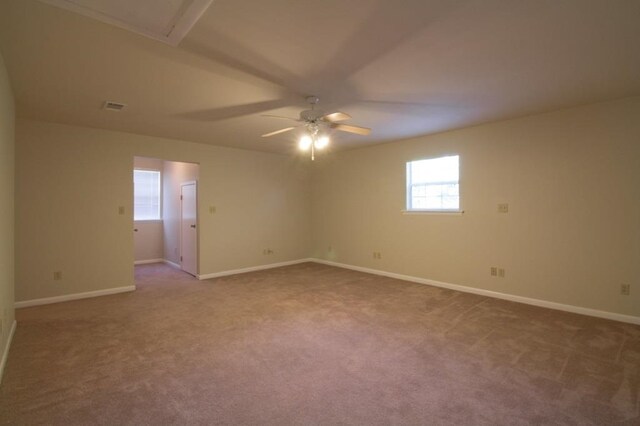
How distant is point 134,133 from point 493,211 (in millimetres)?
5861

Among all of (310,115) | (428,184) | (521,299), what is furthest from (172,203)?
(521,299)

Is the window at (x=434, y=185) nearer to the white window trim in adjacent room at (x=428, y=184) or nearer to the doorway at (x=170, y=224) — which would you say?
the white window trim in adjacent room at (x=428, y=184)

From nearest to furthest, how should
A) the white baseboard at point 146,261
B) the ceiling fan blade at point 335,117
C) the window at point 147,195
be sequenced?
the ceiling fan blade at point 335,117, the white baseboard at point 146,261, the window at point 147,195

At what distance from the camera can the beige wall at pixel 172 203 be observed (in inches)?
261

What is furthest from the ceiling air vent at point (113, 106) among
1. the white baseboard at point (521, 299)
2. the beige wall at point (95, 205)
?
the white baseboard at point (521, 299)

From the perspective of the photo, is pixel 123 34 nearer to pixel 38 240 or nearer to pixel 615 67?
pixel 38 240

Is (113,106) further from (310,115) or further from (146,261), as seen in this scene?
(146,261)

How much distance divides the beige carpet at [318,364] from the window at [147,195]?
11.4 ft

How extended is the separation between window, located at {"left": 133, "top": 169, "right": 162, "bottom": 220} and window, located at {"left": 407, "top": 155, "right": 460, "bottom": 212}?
6.12 meters

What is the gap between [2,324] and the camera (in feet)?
8.56

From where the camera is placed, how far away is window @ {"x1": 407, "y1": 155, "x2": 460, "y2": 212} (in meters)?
5.05

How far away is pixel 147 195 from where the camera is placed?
7.52 m

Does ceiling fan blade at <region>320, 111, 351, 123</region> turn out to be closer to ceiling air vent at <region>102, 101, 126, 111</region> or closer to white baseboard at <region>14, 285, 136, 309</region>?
ceiling air vent at <region>102, 101, 126, 111</region>

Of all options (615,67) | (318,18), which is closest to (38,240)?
(318,18)
